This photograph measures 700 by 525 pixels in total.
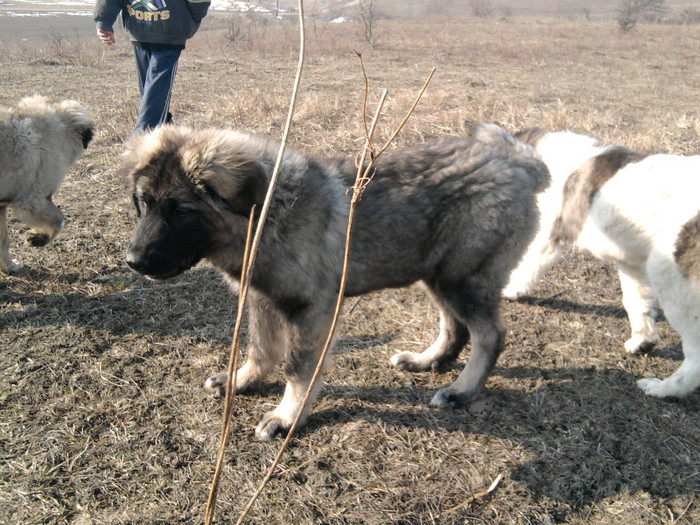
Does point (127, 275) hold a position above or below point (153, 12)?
below

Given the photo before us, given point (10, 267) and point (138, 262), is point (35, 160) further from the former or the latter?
point (138, 262)

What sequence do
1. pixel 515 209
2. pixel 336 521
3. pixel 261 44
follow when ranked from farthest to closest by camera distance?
pixel 261 44 < pixel 515 209 < pixel 336 521

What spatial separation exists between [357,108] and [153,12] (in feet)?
13.8

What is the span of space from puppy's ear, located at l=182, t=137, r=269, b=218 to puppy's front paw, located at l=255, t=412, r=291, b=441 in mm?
1204

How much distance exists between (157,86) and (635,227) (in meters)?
4.44

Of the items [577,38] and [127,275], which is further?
[577,38]

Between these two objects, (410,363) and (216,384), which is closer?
(216,384)

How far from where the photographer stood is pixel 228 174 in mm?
2428

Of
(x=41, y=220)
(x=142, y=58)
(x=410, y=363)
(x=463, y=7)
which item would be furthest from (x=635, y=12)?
(x=41, y=220)

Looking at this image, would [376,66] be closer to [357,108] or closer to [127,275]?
[357,108]

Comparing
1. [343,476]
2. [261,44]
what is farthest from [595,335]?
[261,44]

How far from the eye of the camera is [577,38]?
63.8ft

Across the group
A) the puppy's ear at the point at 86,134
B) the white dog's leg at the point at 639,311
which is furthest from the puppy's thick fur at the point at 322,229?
the puppy's ear at the point at 86,134

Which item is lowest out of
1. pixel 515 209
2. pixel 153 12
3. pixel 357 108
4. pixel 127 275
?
pixel 127 275
